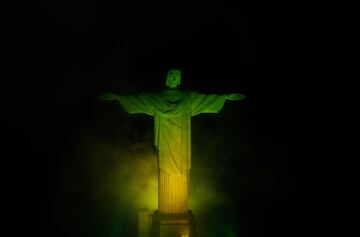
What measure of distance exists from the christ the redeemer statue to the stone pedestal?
0.42ft

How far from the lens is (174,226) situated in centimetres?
567

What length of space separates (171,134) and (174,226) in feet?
3.83

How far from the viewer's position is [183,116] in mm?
5938

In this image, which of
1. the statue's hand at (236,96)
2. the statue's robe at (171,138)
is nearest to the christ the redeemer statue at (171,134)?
the statue's robe at (171,138)

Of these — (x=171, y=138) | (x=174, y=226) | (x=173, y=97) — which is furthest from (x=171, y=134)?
(x=174, y=226)

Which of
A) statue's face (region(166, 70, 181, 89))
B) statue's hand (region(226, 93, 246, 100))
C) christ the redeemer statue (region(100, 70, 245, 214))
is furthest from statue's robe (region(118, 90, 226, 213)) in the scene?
statue's hand (region(226, 93, 246, 100))

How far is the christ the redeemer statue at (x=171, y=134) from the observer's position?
5.86 m

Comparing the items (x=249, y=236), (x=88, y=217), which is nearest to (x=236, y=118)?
(x=249, y=236)

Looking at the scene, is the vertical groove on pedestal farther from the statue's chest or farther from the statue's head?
the statue's head

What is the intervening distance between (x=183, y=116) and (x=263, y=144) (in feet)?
6.28

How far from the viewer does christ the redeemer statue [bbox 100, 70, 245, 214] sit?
5.86 meters

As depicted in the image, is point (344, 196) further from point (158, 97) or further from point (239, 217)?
point (158, 97)

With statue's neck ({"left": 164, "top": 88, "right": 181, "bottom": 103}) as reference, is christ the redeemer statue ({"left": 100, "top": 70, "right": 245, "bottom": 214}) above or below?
below

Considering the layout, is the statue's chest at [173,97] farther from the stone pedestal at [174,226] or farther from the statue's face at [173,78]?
the stone pedestal at [174,226]
